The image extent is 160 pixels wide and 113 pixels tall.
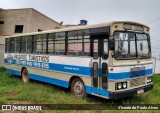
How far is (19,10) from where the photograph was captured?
28562mm

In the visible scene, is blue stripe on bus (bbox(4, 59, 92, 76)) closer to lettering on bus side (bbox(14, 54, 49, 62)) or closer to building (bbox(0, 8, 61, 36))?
lettering on bus side (bbox(14, 54, 49, 62))

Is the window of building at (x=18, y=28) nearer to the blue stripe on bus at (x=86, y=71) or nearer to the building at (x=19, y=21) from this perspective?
the building at (x=19, y=21)

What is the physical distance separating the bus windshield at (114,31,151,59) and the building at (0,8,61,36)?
19.8 meters

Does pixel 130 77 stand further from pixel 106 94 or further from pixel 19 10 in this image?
pixel 19 10

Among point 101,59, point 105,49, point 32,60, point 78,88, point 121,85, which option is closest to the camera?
point 121,85

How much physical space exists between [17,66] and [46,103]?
23.1ft

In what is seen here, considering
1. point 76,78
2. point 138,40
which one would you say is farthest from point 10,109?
point 138,40

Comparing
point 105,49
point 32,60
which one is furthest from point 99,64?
point 32,60

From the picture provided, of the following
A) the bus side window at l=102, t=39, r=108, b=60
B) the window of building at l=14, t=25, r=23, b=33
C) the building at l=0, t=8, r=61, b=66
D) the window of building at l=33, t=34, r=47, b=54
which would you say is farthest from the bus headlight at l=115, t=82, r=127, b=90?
the window of building at l=14, t=25, r=23, b=33

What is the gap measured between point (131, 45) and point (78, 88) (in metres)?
2.79

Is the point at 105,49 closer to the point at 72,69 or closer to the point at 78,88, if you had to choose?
the point at 72,69

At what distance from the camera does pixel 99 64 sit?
362 inches

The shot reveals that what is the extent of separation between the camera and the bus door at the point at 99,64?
29.3 ft

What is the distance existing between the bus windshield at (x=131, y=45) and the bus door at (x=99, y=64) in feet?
1.43
